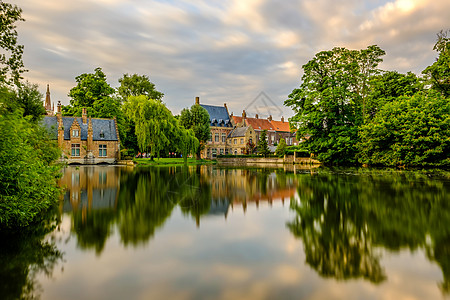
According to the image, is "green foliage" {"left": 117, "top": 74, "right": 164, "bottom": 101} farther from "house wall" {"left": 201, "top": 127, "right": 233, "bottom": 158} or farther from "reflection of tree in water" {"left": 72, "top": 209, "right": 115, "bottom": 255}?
"reflection of tree in water" {"left": 72, "top": 209, "right": 115, "bottom": 255}

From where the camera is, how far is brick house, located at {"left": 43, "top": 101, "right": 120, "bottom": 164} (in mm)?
42556

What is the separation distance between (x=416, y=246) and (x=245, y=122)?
74.1 metres

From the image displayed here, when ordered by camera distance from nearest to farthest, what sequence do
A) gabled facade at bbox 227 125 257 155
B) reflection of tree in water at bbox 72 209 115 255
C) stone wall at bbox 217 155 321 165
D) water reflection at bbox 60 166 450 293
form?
1. water reflection at bbox 60 166 450 293
2. reflection of tree in water at bbox 72 209 115 255
3. stone wall at bbox 217 155 321 165
4. gabled facade at bbox 227 125 257 155

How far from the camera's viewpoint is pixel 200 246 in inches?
207

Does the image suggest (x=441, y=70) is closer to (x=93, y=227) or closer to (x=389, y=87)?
(x=389, y=87)

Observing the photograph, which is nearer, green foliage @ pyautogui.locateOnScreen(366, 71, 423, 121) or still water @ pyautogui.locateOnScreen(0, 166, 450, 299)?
still water @ pyautogui.locateOnScreen(0, 166, 450, 299)

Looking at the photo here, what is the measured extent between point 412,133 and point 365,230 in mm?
27040

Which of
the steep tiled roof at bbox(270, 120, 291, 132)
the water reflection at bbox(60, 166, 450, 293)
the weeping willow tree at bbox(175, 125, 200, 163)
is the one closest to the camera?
the water reflection at bbox(60, 166, 450, 293)

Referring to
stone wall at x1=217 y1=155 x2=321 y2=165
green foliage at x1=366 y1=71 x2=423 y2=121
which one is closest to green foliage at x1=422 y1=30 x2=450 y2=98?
green foliage at x1=366 y1=71 x2=423 y2=121

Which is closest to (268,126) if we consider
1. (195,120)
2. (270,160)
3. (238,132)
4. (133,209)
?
(238,132)

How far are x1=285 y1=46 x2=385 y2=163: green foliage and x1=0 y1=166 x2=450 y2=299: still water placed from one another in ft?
91.2

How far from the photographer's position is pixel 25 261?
14.5 feet

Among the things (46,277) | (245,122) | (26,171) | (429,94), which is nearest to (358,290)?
(46,277)

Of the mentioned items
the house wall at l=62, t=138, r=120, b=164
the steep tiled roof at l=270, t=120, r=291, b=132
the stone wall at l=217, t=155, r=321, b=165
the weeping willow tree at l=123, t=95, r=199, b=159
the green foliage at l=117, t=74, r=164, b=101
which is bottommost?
the stone wall at l=217, t=155, r=321, b=165
